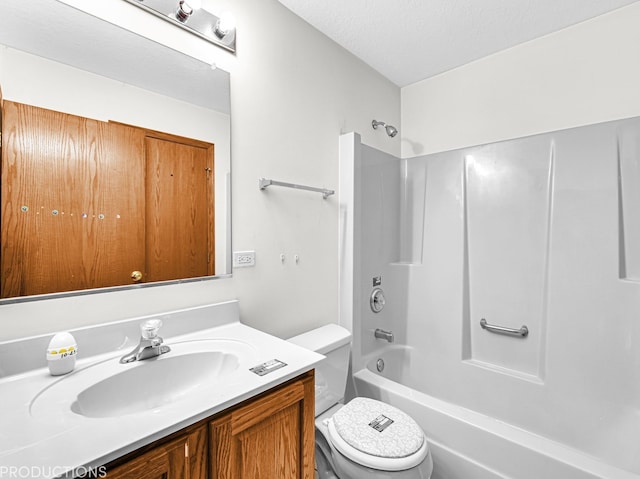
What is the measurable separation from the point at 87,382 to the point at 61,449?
1.03ft

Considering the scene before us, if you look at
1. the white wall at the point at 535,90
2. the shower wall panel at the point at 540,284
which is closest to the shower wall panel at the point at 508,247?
the shower wall panel at the point at 540,284

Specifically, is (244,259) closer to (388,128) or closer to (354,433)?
(354,433)

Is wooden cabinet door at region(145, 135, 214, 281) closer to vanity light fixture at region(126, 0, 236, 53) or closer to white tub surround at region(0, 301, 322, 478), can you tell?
white tub surround at region(0, 301, 322, 478)

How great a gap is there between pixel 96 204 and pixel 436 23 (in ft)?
6.10

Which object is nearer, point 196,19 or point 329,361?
point 196,19

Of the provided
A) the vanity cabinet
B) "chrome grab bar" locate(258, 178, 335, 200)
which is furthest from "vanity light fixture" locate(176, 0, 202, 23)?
the vanity cabinet

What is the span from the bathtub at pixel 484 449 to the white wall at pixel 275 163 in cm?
64

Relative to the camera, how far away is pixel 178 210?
1.20 metres

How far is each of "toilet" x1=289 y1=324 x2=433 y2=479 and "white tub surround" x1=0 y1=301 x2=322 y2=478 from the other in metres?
0.46

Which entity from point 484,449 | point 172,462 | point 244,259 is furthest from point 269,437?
point 484,449

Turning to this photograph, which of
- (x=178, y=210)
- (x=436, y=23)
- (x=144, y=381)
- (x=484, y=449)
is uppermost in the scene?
(x=436, y=23)

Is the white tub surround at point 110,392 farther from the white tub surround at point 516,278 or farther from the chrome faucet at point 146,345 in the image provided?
the white tub surround at point 516,278

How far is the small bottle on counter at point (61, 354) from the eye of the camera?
84 cm

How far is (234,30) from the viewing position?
135 cm
